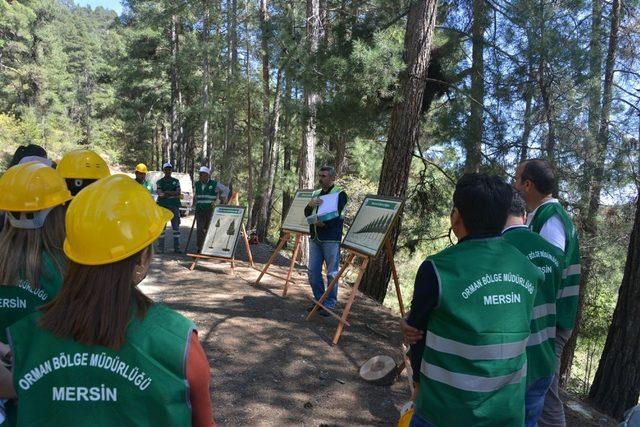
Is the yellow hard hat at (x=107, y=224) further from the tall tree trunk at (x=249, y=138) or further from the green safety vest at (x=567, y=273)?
the tall tree trunk at (x=249, y=138)

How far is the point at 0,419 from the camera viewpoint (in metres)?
1.51

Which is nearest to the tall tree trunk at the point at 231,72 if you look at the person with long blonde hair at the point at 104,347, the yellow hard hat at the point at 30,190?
the yellow hard hat at the point at 30,190

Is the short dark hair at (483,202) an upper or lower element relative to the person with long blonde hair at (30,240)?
upper

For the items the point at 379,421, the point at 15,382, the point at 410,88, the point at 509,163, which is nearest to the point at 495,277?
the point at 15,382

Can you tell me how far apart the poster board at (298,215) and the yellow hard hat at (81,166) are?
3.97 m

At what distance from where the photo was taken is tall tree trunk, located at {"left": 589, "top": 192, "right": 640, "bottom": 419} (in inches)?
196

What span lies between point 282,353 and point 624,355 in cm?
381

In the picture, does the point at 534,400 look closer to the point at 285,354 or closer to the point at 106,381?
the point at 106,381

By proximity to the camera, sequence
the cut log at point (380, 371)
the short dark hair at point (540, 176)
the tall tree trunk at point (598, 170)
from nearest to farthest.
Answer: the short dark hair at point (540, 176), the cut log at point (380, 371), the tall tree trunk at point (598, 170)

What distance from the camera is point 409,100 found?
23.1 ft

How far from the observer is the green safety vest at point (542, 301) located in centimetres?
235

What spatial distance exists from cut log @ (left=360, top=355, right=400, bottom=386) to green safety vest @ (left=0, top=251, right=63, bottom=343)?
3.12 metres

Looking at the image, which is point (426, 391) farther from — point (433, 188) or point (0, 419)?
point (433, 188)

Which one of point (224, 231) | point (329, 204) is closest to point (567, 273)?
point (329, 204)
